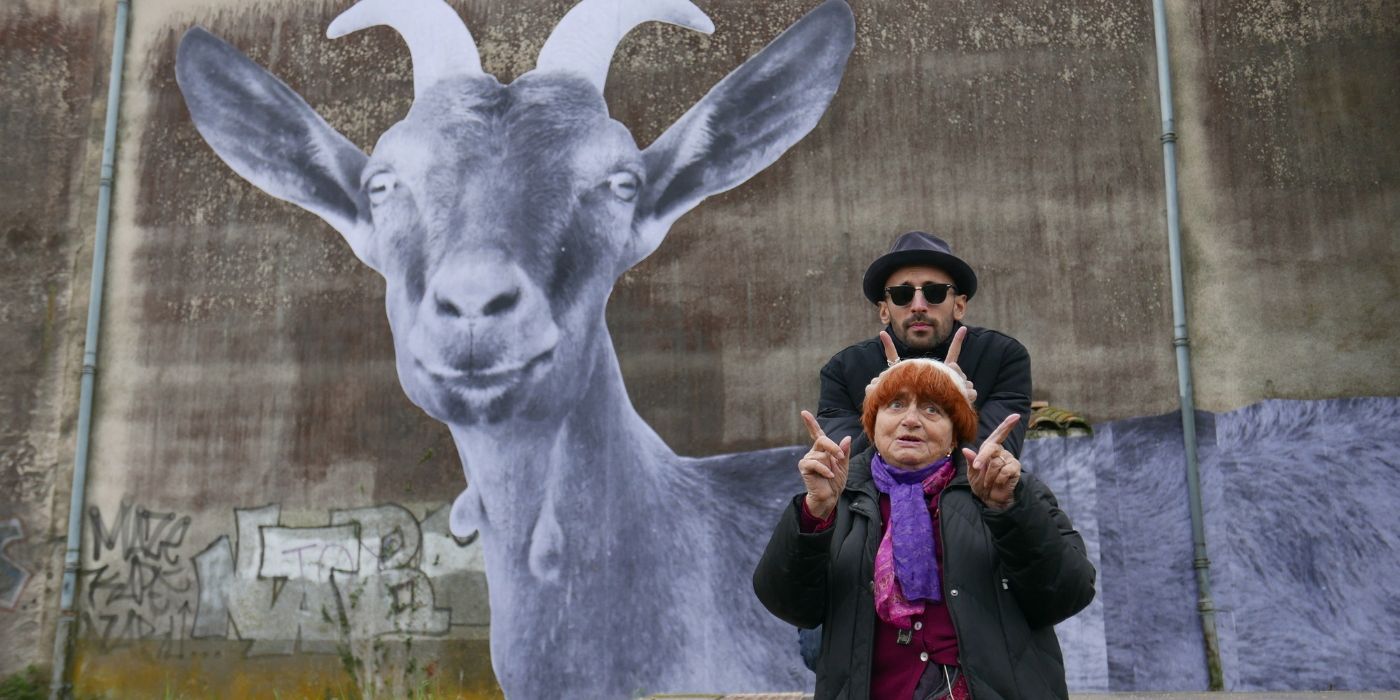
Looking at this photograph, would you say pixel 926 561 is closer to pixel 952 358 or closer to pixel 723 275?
pixel 952 358

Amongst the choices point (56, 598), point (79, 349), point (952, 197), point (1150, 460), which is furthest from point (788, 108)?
point (56, 598)

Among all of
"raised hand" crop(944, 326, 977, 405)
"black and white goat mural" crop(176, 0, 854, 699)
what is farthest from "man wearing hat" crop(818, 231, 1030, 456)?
"black and white goat mural" crop(176, 0, 854, 699)

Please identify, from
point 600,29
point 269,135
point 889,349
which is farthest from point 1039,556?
point 269,135

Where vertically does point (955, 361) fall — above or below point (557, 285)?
below

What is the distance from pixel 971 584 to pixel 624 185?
713 cm

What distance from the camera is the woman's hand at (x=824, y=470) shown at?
2715 millimetres

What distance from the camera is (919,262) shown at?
145 inches

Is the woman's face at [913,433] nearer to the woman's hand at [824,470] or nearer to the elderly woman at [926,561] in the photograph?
the elderly woman at [926,561]

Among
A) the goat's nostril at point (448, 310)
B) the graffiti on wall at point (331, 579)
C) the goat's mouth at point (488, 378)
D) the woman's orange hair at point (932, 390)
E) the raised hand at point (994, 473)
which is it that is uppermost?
the goat's nostril at point (448, 310)

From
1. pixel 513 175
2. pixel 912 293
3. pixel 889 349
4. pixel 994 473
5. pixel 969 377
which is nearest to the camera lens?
pixel 994 473

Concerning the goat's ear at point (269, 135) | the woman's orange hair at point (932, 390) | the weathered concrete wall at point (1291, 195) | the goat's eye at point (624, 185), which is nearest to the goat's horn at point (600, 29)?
the goat's eye at point (624, 185)

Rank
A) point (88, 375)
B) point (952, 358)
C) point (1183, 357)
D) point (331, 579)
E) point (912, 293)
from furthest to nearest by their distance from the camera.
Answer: point (88, 375) → point (331, 579) → point (1183, 357) → point (912, 293) → point (952, 358)

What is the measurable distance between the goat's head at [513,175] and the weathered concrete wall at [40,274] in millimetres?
1294

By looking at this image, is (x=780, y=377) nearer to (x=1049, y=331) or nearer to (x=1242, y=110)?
(x=1049, y=331)
